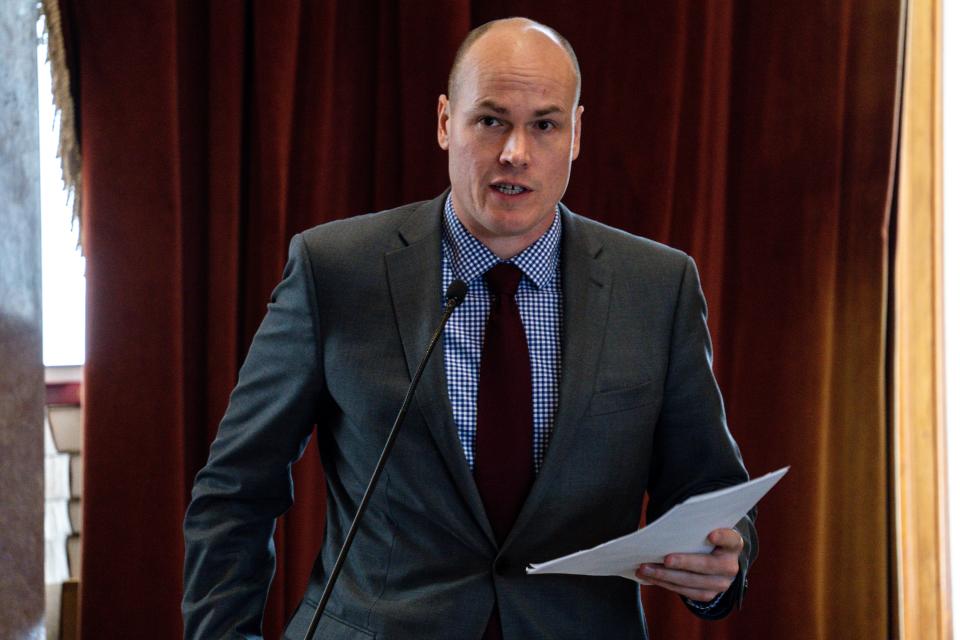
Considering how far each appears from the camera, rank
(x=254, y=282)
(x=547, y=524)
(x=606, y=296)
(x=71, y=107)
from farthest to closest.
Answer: (x=254, y=282) < (x=71, y=107) < (x=606, y=296) < (x=547, y=524)

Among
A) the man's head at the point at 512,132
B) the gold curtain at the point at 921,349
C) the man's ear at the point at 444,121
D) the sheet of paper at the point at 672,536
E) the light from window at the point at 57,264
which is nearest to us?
the sheet of paper at the point at 672,536

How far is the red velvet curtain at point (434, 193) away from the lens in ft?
7.00

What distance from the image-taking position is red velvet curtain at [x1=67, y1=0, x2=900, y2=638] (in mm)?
2133

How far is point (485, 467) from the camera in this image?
4.55 feet

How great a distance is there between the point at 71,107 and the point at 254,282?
0.49m

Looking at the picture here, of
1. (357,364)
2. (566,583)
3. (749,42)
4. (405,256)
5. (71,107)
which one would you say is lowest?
(566,583)

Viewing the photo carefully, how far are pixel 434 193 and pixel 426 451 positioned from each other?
1.08 m

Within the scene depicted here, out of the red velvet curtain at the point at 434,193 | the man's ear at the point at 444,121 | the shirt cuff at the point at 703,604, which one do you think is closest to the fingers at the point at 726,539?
the shirt cuff at the point at 703,604

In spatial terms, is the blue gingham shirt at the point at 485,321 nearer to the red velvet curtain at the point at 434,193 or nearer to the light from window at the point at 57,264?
the red velvet curtain at the point at 434,193

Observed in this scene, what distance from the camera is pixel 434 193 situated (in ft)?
7.79

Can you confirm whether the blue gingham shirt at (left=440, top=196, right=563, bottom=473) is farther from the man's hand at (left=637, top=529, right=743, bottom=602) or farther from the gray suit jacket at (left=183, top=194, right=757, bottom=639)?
the man's hand at (left=637, top=529, right=743, bottom=602)

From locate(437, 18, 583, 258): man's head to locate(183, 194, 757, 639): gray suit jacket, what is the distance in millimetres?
89

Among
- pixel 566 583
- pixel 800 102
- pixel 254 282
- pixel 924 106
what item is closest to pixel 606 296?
pixel 566 583

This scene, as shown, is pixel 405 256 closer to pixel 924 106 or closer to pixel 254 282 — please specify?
pixel 254 282
